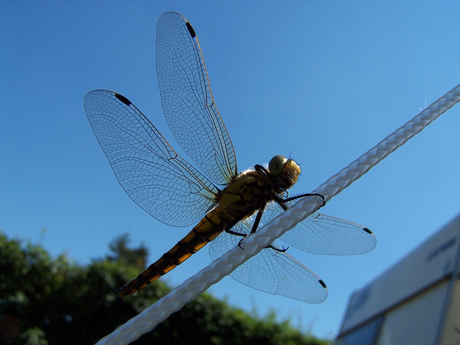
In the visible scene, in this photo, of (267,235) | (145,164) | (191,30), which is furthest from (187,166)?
(267,235)

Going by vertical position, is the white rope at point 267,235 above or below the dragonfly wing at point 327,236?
below

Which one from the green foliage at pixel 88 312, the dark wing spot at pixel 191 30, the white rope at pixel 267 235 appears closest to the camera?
the white rope at pixel 267 235

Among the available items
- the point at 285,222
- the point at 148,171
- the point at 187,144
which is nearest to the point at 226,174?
the point at 187,144

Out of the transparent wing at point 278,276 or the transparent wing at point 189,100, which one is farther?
the transparent wing at point 278,276

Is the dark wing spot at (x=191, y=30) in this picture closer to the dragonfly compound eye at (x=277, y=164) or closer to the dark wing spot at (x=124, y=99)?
the dark wing spot at (x=124, y=99)

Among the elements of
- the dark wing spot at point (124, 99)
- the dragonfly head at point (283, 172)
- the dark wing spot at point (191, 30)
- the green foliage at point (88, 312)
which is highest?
the dark wing spot at point (191, 30)

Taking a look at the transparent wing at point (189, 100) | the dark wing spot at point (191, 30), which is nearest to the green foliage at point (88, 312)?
the transparent wing at point (189, 100)

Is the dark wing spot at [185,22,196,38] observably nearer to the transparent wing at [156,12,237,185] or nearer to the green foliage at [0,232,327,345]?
the transparent wing at [156,12,237,185]

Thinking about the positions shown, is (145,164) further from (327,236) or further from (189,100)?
(327,236)
